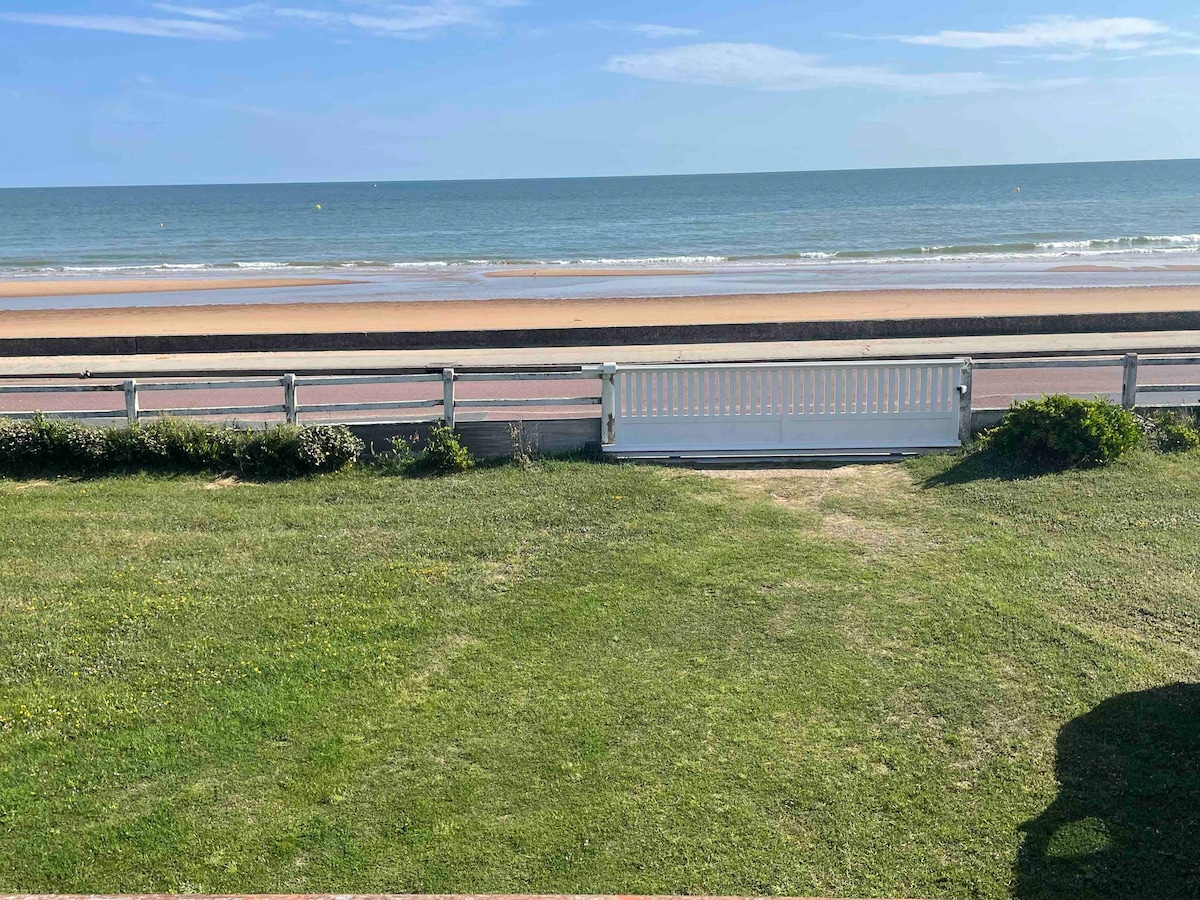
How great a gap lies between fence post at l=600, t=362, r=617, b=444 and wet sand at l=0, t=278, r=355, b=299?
107 ft

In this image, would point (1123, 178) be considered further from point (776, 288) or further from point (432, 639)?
point (432, 639)

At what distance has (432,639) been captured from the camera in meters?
6.72

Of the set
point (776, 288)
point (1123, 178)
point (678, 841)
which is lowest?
point (678, 841)

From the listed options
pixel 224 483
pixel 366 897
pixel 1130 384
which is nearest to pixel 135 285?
pixel 224 483

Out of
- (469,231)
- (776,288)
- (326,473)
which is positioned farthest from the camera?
(469,231)

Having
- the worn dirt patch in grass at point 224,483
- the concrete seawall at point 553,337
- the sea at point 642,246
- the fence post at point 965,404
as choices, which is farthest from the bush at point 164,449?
the sea at point 642,246

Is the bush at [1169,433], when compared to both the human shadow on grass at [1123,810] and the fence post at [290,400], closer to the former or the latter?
the human shadow on grass at [1123,810]

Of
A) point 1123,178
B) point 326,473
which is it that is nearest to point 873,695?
point 326,473

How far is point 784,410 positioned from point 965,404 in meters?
1.86

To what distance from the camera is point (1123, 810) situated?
4.77 metres

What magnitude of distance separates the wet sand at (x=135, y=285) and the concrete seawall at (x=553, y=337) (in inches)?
811

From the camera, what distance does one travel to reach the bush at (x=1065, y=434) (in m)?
9.99

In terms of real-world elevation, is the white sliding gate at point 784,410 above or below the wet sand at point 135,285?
below

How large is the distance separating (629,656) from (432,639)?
4.17 ft
